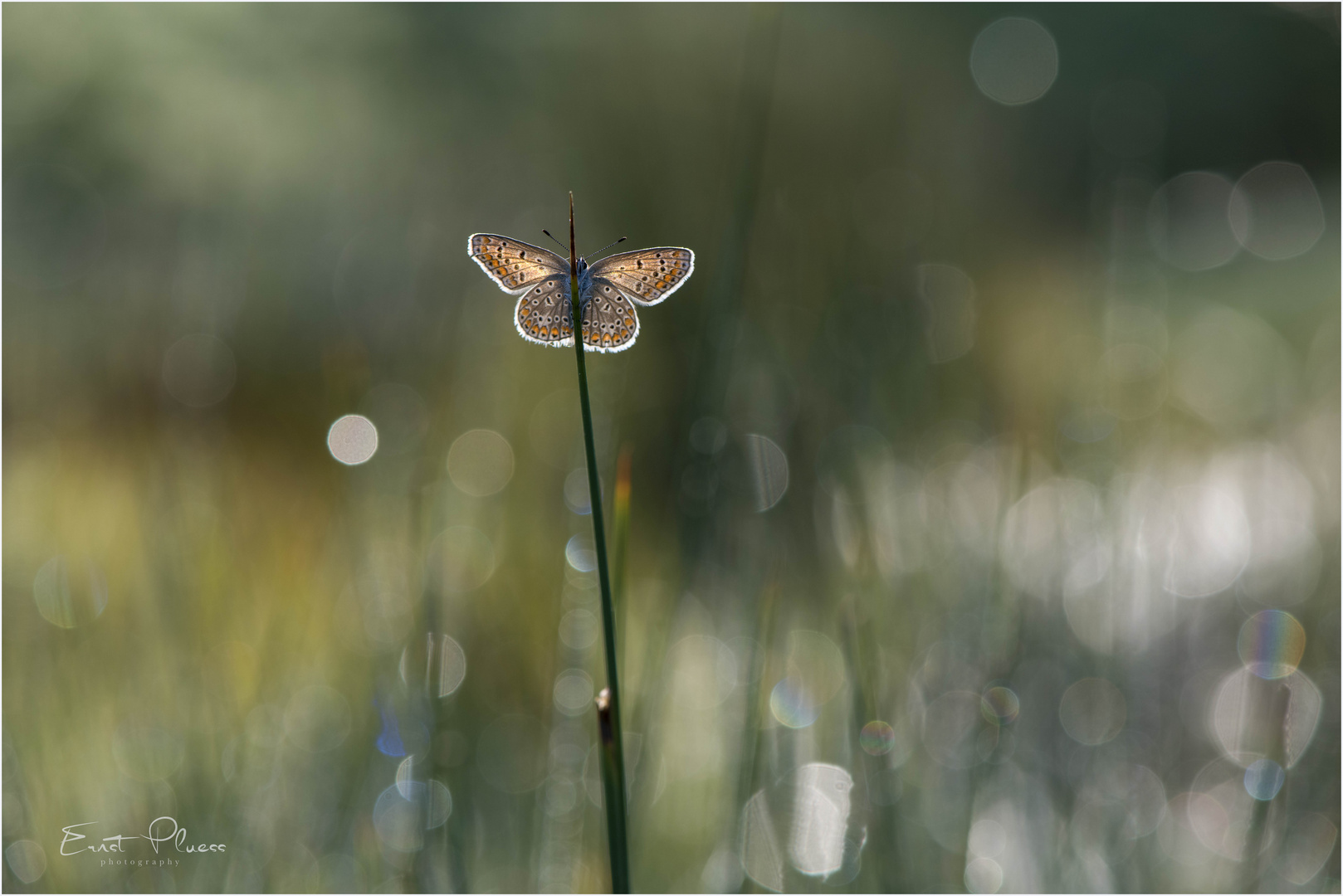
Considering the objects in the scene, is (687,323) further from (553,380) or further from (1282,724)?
(1282,724)

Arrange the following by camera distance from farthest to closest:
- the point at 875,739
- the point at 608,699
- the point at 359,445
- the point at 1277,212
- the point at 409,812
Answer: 1. the point at 1277,212
2. the point at 359,445
3. the point at 409,812
4. the point at 875,739
5. the point at 608,699

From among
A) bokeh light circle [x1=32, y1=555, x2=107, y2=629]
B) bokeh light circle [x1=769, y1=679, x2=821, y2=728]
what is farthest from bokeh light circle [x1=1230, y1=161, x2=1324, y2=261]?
bokeh light circle [x1=32, y1=555, x2=107, y2=629]

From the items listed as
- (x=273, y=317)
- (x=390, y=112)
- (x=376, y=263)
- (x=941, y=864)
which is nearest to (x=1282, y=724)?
(x=941, y=864)

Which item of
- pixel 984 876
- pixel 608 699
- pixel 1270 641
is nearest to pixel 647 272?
pixel 608 699

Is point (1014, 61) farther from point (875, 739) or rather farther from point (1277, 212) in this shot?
point (875, 739)

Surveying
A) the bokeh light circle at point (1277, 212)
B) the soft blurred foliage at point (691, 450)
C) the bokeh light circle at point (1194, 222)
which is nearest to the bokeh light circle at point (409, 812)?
the soft blurred foliage at point (691, 450)

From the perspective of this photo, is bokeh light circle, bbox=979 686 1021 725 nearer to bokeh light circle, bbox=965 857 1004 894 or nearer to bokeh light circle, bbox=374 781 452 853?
bokeh light circle, bbox=965 857 1004 894
